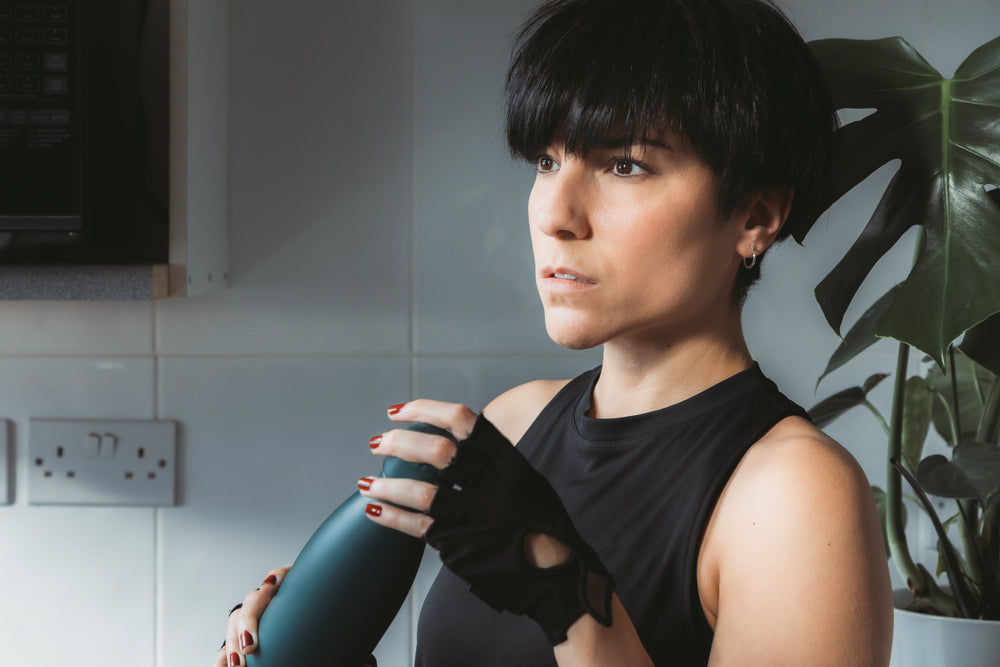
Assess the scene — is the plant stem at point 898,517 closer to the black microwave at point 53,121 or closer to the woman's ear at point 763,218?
the woman's ear at point 763,218

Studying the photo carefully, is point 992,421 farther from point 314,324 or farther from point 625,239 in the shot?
point 314,324

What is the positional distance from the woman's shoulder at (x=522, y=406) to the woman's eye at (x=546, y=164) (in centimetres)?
26

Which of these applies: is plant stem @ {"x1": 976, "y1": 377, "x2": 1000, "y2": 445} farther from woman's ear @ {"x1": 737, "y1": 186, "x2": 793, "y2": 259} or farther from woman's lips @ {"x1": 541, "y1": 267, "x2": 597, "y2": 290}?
woman's lips @ {"x1": 541, "y1": 267, "x2": 597, "y2": 290}

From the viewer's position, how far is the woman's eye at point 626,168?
607 mm

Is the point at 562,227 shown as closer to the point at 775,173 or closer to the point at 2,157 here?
the point at 775,173

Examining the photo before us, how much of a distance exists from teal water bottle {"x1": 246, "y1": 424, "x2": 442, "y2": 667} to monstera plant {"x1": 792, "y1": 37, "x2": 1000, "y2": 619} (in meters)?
0.39

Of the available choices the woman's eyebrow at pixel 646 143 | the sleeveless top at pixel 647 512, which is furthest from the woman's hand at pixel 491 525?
the woman's eyebrow at pixel 646 143

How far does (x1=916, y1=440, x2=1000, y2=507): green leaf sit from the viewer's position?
73cm

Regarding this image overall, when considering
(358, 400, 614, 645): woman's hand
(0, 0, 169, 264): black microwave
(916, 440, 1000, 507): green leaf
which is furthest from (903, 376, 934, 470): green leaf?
(0, 0, 169, 264): black microwave

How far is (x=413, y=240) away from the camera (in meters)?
1.12

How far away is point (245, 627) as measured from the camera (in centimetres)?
64

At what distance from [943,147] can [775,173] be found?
22 centimetres

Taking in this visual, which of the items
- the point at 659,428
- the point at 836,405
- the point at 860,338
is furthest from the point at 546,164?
the point at 836,405

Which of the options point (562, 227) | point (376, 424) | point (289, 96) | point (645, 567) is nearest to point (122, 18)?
point (289, 96)
